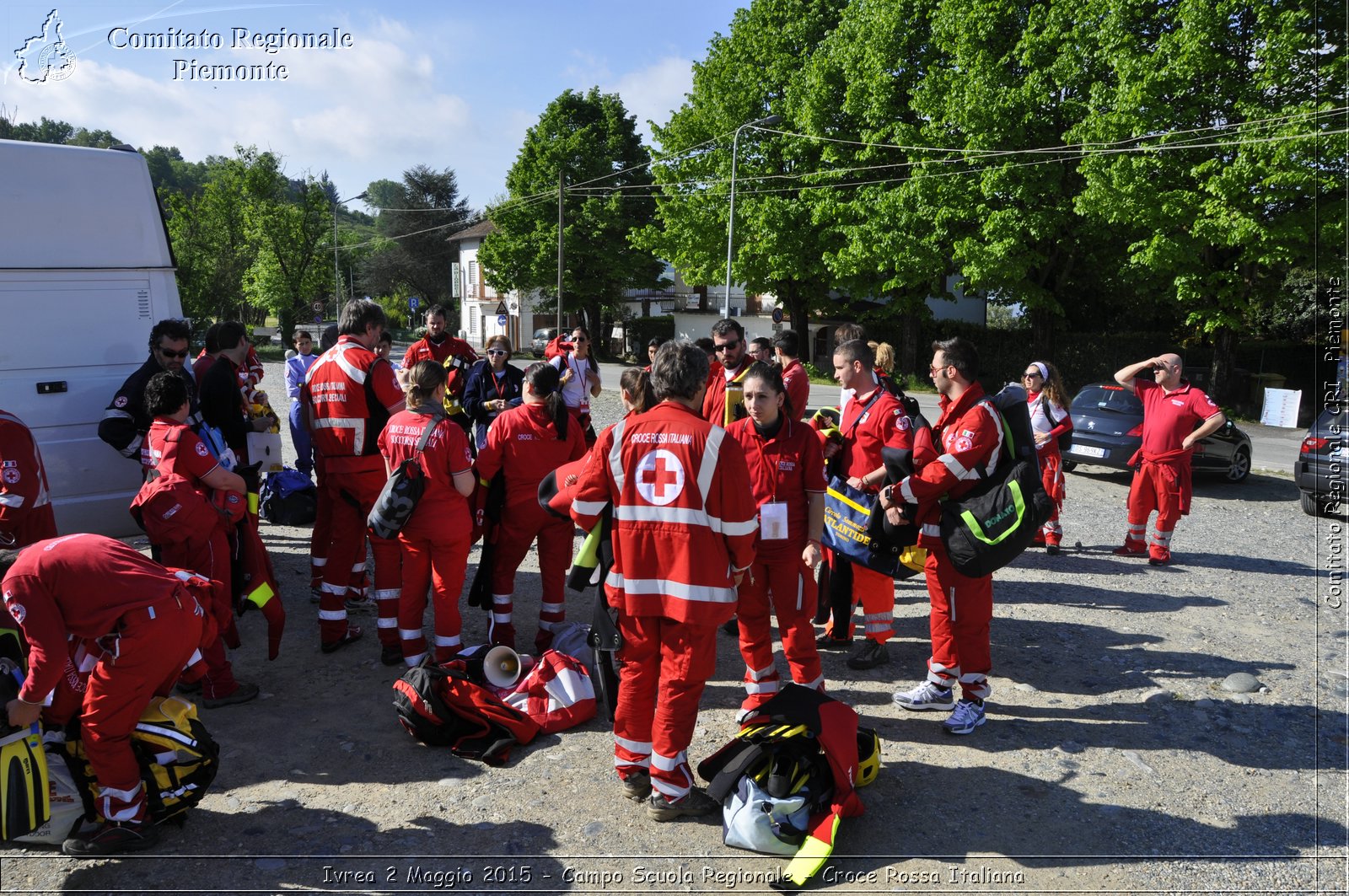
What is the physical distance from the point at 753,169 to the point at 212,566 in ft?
97.6

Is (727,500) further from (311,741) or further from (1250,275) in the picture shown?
(1250,275)

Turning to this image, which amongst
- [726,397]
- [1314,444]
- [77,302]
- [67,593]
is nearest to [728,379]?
[726,397]

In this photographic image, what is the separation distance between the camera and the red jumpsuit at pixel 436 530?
5.16m

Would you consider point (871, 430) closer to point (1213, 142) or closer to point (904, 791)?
point (904, 791)

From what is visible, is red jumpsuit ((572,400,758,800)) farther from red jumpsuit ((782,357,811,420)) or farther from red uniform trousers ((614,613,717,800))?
red jumpsuit ((782,357,811,420))

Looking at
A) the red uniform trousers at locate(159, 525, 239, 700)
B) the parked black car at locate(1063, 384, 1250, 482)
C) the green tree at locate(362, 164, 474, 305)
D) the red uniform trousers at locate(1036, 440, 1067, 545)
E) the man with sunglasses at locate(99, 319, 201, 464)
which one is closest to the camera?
the red uniform trousers at locate(159, 525, 239, 700)

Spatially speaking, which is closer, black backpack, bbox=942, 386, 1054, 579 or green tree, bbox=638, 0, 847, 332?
black backpack, bbox=942, 386, 1054, 579

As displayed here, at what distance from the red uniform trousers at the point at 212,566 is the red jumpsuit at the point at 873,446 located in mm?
3884

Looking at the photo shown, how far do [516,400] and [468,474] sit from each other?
3065mm

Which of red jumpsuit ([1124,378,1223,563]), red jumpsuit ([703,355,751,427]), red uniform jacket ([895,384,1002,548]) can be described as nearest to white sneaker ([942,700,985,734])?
red uniform jacket ([895,384,1002,548])

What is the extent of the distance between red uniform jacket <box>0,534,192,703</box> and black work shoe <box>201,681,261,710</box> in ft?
5.78

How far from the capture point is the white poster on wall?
9.31 metres

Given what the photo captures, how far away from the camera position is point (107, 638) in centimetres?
346

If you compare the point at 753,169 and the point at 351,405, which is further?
the point at 753,169
